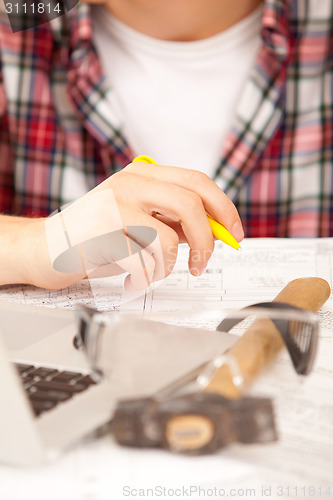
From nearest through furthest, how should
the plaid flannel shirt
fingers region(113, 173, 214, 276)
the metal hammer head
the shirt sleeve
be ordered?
the metal hammer head < fingers region(113, 173, 214, 276) < the plaid flannel shirt < the shirt sleeve

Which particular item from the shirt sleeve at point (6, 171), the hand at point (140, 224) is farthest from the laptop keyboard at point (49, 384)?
the shirt sleeve at point (6, 171)

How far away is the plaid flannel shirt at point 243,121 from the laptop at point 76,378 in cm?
67

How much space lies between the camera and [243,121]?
111 cm

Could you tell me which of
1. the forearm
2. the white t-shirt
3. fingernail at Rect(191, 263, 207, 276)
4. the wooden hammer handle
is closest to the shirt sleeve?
the white t-shirt

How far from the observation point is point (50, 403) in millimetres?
408

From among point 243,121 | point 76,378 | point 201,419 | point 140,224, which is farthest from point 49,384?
point 243,121

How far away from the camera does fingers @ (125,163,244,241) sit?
25.9 inches

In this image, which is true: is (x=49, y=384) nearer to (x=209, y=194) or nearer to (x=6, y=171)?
(x=209, y=194)

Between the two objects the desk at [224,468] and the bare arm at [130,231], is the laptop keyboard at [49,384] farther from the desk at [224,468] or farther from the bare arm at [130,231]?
the bare arm at [130,231]

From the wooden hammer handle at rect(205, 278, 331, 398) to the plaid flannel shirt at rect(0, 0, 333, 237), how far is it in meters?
0.51

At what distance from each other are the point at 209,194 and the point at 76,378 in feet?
0.90

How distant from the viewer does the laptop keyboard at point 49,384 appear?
41cm

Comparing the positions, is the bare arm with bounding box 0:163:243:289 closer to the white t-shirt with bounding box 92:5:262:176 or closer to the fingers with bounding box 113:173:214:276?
the fingers with bounding box 113:173:214:276

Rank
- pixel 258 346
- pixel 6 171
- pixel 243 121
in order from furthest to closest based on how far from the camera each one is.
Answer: pixel 6 171 < pixel 243 121 < pixel 258 346
